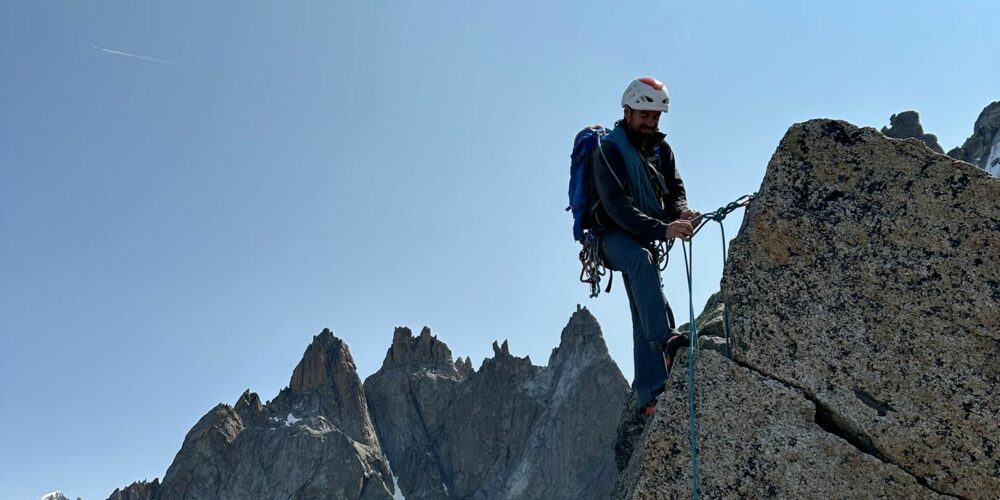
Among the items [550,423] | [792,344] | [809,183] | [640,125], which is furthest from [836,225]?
[550,423]

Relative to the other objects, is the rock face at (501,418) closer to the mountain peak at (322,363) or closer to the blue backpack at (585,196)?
the mountain peak at (322,363)

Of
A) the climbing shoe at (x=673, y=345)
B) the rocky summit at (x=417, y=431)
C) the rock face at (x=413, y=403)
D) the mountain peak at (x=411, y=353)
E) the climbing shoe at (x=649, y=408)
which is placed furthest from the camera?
the mountain peak at (x=411, y=353)

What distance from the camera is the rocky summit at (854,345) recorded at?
6039 mm

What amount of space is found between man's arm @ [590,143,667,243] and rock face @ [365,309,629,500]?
11213cm

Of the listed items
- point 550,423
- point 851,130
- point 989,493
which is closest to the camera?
point 989,493

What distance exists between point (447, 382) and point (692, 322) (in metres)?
141

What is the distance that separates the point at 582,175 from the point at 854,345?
2.48 metres

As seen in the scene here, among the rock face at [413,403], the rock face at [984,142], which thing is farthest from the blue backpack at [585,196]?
the rock face at [413,403]

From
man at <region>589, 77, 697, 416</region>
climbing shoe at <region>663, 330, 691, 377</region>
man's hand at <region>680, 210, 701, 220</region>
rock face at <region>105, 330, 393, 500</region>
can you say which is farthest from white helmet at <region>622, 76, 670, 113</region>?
rock face at <region>105, 330, 393, 500</region>

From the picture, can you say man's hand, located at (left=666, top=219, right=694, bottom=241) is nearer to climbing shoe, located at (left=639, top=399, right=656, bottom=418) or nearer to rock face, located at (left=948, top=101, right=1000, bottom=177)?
climbing shoe, located at (left=639, top=399, right=656, bottom=418)

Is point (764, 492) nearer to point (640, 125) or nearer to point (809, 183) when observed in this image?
point (809, 183)

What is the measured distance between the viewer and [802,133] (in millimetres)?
6883

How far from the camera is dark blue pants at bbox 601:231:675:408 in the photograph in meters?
7.14

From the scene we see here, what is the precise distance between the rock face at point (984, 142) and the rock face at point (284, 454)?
87.6 meters
